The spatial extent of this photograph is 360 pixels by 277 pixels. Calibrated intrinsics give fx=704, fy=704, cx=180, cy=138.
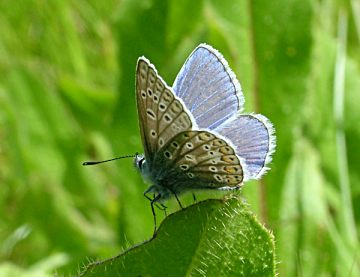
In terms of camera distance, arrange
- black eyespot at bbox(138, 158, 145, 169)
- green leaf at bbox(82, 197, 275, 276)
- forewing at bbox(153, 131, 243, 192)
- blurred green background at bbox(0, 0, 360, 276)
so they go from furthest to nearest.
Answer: blurred green background at bbox(0, 0, 360, 276) < black eyespot at bbox(138, 158, 145, 169) < forewing at bbox(153, 131, 243, 192) < green leaf at bbox(82, 197, 275, 276)

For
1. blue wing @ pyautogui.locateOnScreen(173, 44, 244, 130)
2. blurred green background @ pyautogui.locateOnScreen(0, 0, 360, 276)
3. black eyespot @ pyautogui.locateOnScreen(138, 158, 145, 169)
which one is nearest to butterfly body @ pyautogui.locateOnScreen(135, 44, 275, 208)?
blue wing @ pyautogui.locateOnScreen(173, 44, 244, 130)

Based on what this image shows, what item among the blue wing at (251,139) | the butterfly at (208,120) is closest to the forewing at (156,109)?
the butterfly at (208,120)

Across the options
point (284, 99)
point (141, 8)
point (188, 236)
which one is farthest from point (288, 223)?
point (188, 236)

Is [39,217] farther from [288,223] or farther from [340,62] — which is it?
[340,62]

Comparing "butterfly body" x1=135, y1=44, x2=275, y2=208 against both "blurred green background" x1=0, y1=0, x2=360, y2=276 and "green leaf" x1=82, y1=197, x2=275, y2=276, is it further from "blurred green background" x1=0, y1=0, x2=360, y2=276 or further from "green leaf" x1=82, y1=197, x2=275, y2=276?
"blurred green background" x1=0, y1=0, x2=360, y2=276

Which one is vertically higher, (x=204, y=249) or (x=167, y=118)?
(x=167, y=118)

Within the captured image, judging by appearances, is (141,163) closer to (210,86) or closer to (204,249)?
(210,86)

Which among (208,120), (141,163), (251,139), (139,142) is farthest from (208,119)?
(139,142)
